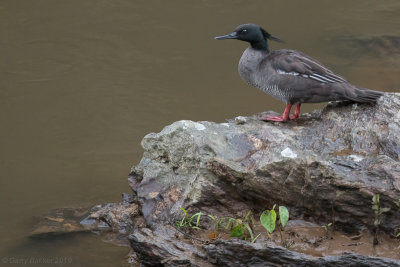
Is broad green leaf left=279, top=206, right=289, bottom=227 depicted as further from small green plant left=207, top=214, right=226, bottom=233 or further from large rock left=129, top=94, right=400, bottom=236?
small green plant left=207, top=214, right=226, bottom=233

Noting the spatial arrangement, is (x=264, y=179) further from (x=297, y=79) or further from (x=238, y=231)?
(x=297, y=79)

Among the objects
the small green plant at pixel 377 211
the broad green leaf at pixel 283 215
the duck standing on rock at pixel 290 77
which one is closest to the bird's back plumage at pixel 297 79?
the duck standing on rock at pixel 290 77

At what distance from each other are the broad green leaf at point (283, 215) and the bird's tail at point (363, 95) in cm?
132

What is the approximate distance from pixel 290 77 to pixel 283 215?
5.03 ft

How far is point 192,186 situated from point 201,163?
22cm

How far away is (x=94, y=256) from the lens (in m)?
5.32

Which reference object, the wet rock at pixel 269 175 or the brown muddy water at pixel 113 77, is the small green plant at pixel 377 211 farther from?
the brown muddy water at pixel 113 77

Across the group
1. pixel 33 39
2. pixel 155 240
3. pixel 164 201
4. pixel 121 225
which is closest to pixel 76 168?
pixel 121 225

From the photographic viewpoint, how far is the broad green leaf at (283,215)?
425 centimetres

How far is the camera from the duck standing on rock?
5199 millimetres

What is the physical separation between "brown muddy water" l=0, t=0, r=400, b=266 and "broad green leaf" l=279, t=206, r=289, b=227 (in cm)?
161

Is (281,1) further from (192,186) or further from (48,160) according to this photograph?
(192,186)

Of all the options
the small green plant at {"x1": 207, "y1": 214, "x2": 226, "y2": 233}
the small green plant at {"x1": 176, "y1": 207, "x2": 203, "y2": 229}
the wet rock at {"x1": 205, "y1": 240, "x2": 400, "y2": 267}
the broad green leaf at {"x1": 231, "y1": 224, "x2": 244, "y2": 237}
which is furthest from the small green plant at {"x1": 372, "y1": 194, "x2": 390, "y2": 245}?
the small green plant at {"x1": 176, "y1": 207, "x2": 203, "y2": 229}

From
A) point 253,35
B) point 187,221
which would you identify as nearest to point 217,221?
point 187,221
